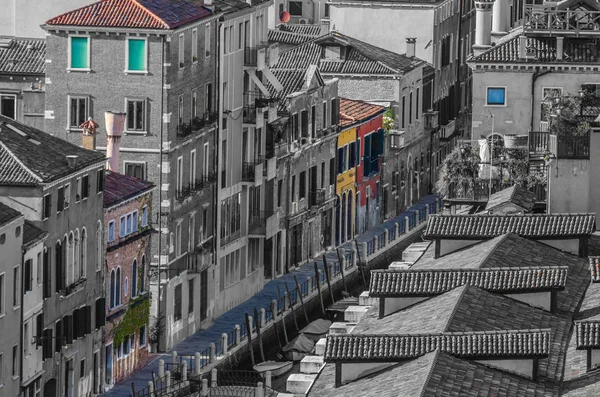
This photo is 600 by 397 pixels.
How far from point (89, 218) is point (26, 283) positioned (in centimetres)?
645

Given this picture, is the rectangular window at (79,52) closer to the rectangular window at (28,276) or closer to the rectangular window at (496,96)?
the rectangular window at (28,276)

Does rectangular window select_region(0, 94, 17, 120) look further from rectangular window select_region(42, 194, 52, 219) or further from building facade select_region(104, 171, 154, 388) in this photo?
rectangular window select_region(42, 194, 52, 219)

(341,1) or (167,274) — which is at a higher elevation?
(341,1)

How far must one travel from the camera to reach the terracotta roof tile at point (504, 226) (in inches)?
2410

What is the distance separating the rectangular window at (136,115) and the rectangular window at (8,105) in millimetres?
8658

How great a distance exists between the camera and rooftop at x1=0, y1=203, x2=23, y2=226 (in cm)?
6381

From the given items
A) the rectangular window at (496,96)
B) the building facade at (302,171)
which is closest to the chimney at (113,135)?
the building facade at (302,171)

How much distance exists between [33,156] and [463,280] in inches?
747

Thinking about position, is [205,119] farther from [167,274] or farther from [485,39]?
[485,39]

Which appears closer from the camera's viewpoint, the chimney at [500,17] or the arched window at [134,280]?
the arched window at [134,280]

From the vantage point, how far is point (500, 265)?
57.6 metres

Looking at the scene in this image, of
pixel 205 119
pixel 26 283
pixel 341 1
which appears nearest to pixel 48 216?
pixel 26 283

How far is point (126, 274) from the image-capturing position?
7681 cm

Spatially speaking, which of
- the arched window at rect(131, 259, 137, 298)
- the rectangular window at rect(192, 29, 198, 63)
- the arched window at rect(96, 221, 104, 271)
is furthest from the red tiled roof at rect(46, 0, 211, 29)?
the arched window at rect(96, 221, 104, 271)
